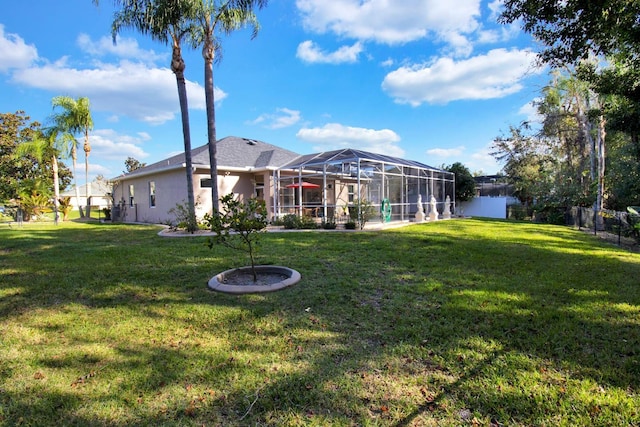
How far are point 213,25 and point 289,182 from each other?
7780mm

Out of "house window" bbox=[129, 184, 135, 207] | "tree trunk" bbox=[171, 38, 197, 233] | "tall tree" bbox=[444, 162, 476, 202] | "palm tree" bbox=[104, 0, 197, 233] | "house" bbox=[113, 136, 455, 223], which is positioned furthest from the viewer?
"tall tree" bbox=[444, 162, 476, 202]

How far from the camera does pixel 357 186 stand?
41.5 feet

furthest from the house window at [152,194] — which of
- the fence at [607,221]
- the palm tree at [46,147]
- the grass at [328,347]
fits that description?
the fence at [607,221]

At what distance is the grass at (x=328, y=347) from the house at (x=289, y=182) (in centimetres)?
862

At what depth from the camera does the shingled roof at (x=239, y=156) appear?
51.4ft

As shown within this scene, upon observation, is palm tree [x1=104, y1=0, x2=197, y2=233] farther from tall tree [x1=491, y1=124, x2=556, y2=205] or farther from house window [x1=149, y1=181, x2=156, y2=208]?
tall tree [x1=491, y1=124, x2=556, y2=205]

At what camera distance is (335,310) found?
3.92 metres

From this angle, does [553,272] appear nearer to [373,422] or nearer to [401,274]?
[401,274]

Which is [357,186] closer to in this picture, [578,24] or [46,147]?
[578,24]

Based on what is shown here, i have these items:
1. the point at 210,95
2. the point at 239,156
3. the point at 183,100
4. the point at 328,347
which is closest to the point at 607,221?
the point at 328,347

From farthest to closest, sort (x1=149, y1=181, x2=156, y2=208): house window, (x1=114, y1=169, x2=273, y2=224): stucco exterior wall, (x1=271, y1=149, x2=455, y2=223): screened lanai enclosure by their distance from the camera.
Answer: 1. (x1=149, y1=181, x2=156, y2=208): house window
2. (x1=114, y1=169, x2=273, y2=224): stucco exterior wall
3. (x1=271, y1=149, x2=455, y2=223): screened lanai enclosure

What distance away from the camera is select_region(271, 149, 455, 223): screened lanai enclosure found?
13859 millimetres

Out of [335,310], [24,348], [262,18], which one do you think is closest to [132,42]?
[262,18]

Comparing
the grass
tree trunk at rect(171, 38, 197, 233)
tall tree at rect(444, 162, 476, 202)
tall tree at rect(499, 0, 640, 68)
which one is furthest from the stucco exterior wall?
tall tree at rect(444, 162, 476, 202)
